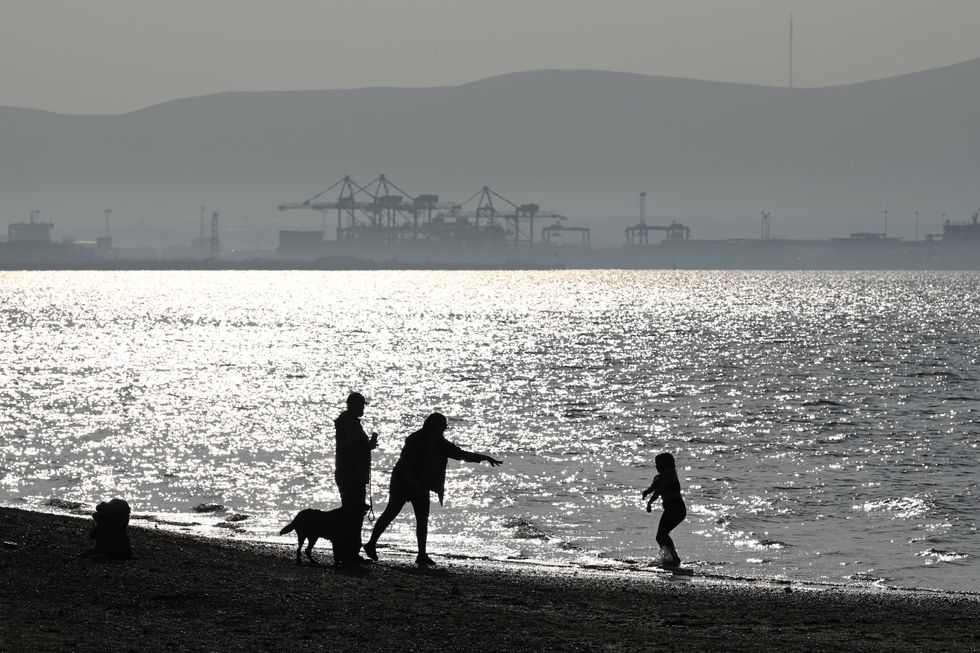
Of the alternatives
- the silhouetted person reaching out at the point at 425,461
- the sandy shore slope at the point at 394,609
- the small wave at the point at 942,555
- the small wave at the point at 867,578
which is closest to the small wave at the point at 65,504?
the sandy shore slope at the point at 394,609

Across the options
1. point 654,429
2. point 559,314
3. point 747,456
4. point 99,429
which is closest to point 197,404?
point 99,429

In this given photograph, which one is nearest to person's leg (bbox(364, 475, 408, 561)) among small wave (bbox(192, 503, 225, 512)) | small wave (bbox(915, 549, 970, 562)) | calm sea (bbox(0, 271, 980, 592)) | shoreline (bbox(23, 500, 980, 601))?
shoreline (bbox(23, 500, 980, 601))

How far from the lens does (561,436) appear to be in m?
29.2

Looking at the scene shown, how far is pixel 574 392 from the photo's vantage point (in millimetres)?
41719

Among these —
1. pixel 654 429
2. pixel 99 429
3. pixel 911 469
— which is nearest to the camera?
pixel 911 469

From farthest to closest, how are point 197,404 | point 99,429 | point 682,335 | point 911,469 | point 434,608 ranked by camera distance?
1. point 682,335
2. point 197,404
3. point 99,429
4. point 911,469
5. point 434,608

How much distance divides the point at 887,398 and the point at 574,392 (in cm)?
856

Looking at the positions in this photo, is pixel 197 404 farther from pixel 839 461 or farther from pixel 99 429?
pixel 839 461

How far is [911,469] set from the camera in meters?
24.0

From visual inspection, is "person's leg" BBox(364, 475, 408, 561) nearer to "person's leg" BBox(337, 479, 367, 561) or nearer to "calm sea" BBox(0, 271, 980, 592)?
"person's leg" BBox(337, 479, 367, 561)

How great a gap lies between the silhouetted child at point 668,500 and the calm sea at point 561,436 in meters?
0.40

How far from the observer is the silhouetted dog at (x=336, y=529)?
1262 cm

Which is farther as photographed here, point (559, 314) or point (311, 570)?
point (559, 314)

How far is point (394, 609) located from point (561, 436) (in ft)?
61.1
